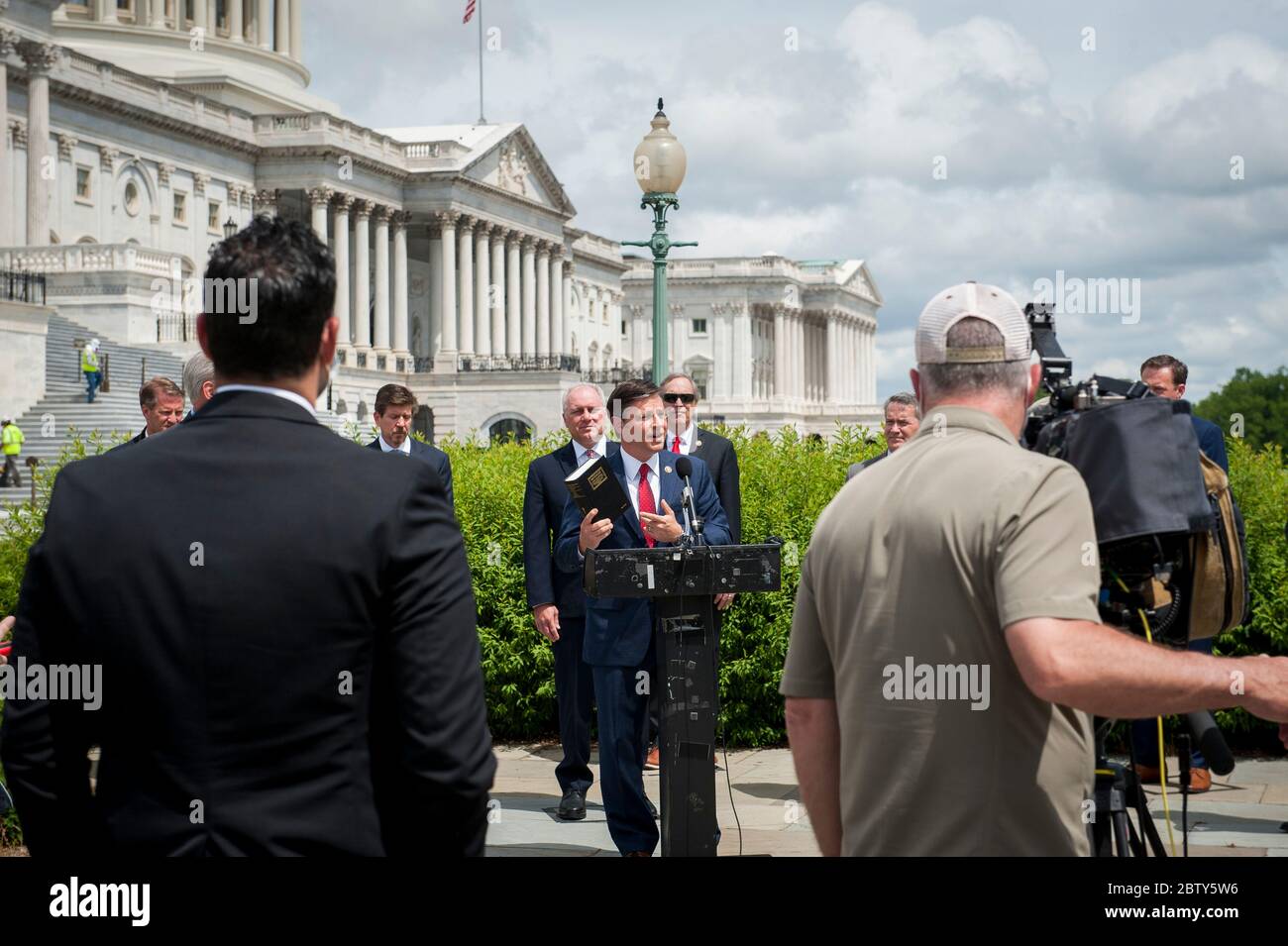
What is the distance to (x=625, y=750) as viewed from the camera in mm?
7961

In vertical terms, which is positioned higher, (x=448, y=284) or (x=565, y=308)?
(x=565, y=308)

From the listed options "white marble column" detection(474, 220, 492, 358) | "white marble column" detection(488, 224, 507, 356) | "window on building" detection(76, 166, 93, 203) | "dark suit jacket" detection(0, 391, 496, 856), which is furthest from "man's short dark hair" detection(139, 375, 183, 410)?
"white marble column" detection(488, 224, 507, 356)

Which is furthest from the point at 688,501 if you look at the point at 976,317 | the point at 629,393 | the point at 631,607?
the point at 976,317

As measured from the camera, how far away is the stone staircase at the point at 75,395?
37.8 metres

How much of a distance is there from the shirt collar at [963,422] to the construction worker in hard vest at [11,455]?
3244 centimetres

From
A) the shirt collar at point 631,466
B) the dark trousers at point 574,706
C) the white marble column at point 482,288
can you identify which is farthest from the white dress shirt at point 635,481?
the white marble column at point 482,288

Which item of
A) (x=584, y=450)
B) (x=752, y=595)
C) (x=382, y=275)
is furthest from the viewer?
(x=382, y=275)

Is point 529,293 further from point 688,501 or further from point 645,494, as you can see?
point 688,501

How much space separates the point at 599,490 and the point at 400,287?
78.2 m

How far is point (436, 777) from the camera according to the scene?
3.03m

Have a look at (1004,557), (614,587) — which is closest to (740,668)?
(614,587)

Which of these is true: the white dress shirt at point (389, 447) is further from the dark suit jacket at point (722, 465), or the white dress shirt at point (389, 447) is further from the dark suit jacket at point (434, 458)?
the dark suit jacket at point (722, 465)

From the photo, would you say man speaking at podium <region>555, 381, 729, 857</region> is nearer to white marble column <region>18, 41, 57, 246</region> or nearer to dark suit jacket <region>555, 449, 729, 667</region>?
dark suit jacket <region>555, 449, 729, 667</region>

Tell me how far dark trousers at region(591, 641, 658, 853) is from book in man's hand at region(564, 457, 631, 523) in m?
0.78
